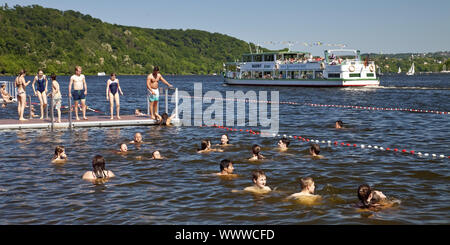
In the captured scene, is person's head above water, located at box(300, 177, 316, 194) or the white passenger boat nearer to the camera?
person's head above water, located at box(300, 177, 316, 194)

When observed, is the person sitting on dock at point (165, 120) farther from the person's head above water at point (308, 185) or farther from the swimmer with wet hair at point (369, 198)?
the swimmer with wet hair at point (369, 198)

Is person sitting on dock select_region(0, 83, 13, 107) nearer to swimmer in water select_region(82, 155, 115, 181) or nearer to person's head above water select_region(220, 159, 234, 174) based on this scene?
swimmer in water select_region(82, 155, 115, 181)

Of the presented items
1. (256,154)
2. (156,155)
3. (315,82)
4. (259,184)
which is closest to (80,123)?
(156,155)

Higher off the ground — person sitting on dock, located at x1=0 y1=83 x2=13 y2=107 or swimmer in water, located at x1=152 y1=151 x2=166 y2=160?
person sitting on dock, located at x1=0 y1=83 x2=13 y2=107

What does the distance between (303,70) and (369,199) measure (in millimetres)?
69199

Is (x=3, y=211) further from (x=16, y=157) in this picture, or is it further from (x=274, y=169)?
(x=274, y=169)

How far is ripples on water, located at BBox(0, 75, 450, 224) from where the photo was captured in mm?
9891

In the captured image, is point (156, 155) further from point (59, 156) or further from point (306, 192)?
point (306, 192)

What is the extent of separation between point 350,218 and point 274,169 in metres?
4.89

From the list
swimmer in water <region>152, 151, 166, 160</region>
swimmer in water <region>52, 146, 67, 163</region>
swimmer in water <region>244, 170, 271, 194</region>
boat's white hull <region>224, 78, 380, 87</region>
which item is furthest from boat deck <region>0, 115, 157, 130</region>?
boat's white hull <region>224, 78, 380, 87</region>

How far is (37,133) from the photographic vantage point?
20953mm

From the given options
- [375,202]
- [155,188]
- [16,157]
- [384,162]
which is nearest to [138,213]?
[155,188]

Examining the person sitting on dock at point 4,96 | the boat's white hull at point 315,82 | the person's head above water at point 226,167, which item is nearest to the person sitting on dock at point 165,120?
the person's head above water at point 226,167

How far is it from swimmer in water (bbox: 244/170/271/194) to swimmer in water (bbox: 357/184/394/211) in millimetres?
2314
